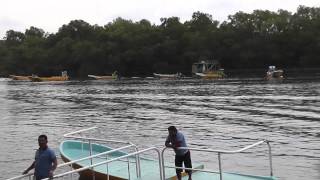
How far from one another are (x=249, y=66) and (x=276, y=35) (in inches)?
476

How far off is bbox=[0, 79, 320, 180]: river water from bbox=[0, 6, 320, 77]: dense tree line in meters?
89.3

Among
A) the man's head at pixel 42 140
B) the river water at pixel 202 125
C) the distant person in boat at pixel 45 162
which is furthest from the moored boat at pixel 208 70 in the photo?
the man's head at pixel 42 140

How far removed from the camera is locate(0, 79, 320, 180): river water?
2713 centimetres

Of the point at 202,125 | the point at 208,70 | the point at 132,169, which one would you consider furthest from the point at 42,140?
the point at 208,70

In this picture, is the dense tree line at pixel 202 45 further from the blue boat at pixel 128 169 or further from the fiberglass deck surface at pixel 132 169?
the fiberglass deck surface at pixel 132 169

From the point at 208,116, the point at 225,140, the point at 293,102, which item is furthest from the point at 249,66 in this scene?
the point at 225,140

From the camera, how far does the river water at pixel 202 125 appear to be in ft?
89.0

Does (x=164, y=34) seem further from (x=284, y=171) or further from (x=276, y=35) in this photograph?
(x=284, y=171)

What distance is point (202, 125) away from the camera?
40656mm

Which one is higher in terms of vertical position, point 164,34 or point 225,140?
point 164,34

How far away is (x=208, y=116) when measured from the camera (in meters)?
46.7


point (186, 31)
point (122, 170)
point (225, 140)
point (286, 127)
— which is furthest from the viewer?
point (186, 31)

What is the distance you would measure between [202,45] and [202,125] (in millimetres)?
125093

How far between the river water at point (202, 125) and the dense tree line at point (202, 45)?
89.3 meters
